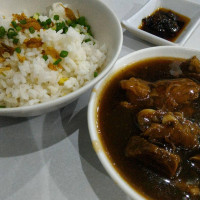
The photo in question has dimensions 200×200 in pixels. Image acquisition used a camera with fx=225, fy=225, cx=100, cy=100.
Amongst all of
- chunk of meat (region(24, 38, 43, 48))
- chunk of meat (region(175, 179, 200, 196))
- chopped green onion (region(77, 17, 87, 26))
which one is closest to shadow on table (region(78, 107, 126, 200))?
chunk of meat (region(175, 179, 200, 196))

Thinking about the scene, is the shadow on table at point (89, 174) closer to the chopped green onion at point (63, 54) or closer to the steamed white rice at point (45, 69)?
the steamed white rice at point (45, 69)

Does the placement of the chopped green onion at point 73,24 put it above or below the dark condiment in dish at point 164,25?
below

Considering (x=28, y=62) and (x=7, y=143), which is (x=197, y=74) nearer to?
(x=28, y=62)

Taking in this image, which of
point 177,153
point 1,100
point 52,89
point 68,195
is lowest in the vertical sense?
point 68,195

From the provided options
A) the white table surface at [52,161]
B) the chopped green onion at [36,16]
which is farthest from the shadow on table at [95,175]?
the chopped green onion at [36,16]

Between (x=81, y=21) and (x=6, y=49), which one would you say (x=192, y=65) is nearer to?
(x=81, y=21)

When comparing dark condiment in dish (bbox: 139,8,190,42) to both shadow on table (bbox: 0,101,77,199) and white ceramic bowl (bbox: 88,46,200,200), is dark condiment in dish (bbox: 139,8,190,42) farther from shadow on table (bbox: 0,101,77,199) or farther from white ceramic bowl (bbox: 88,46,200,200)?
shadow on table (bbox: 0,101,77,199)

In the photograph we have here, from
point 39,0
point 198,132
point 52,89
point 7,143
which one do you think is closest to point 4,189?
point 7,143
